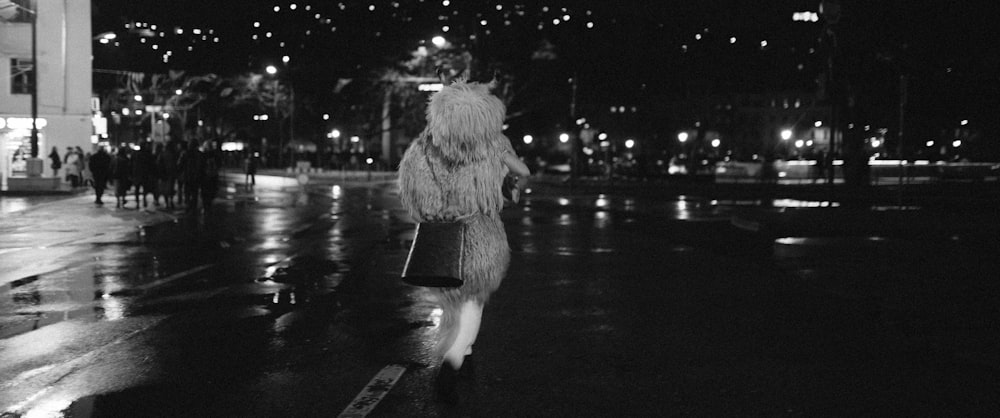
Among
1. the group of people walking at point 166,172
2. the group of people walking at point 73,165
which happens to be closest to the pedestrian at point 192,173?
the group of people walking at point 166,172

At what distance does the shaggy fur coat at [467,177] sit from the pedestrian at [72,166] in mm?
34132

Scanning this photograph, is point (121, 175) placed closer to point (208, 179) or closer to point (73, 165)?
point (208, 179)

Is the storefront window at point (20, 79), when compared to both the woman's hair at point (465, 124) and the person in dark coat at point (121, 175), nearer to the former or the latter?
the person in dark coat at point (121, 175)

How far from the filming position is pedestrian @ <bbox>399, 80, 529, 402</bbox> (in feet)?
19.0

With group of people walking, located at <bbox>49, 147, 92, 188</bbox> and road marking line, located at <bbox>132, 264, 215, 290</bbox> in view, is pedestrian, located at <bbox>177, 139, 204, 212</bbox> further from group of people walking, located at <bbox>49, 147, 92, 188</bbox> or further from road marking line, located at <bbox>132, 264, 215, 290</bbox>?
road marking line, located at <bbox>132, 264, 215, 290</bbox>

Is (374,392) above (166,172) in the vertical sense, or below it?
below

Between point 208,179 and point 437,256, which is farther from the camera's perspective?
point 208,179

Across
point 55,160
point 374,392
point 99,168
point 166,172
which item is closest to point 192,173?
point 166,172

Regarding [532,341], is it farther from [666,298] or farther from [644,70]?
[644,70]

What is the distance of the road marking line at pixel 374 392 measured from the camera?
18.0 feet

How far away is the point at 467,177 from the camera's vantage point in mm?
5762

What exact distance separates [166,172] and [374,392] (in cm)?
2327

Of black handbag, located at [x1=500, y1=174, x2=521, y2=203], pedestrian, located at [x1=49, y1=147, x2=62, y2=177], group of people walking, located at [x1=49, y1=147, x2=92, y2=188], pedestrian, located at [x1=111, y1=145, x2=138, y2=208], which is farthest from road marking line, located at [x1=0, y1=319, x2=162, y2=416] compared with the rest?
pedestrian, located at [x1=49, y1=147, x2=62, y2=177]

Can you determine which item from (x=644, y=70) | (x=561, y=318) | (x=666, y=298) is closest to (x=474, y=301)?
(x=561, y=318)
